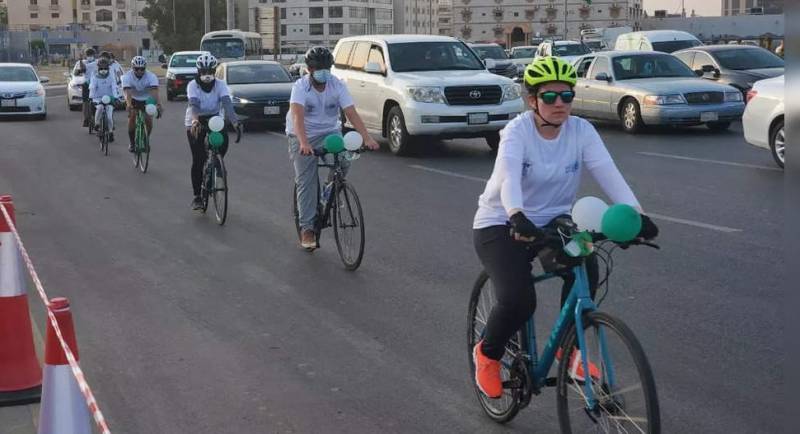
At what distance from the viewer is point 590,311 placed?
3846mm

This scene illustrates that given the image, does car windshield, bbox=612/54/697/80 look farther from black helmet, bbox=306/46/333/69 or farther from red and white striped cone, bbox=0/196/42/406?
red and white striped cone, bbox=0/196/42/406

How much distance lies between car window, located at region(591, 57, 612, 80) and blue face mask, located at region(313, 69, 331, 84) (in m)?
13.3

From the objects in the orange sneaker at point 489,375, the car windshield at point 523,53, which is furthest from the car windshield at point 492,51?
the orange sneaker at point 489,375

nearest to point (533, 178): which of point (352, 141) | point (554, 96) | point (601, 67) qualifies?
point (554, 96)

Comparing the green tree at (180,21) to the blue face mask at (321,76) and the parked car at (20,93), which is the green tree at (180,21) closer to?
the parked car at (20,93)

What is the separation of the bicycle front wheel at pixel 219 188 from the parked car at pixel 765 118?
6796 millimetres

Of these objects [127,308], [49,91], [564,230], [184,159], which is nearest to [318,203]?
[127,308]

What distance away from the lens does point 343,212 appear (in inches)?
350

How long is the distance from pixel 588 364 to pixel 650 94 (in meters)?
16.7

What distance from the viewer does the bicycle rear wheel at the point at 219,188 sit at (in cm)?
1109

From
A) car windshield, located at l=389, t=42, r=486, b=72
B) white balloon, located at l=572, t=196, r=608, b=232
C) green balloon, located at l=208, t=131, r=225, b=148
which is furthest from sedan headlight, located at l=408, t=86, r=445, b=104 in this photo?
white balloon, located at l=572, t=196, r=608, b=232

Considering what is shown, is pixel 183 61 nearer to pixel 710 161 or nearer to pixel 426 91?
pixel 426 91

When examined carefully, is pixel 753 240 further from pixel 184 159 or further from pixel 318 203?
pixel 184 159

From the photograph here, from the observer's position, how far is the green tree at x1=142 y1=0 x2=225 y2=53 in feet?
376
